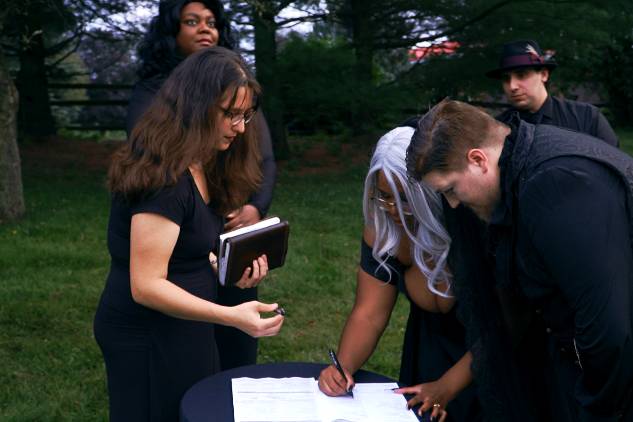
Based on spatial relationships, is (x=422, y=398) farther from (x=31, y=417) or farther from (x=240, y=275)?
(x=31, y=417)

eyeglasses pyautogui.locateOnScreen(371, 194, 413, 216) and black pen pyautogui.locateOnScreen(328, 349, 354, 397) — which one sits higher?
eyeglasses pyautogui.locateOnScreen(371, 194, 413, 216)

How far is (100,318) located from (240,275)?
16.3 inches

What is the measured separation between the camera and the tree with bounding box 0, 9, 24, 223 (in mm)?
7766

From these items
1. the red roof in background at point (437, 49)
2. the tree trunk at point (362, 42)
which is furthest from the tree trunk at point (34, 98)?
the red roof in background at point (437, 49)

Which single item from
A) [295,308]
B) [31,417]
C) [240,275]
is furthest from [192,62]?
[295,308]

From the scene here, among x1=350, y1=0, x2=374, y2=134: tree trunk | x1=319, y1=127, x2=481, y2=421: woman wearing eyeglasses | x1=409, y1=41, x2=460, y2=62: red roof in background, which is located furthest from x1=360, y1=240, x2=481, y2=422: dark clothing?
x1=409, y1=41, x2=460, y2=62: red roof in background

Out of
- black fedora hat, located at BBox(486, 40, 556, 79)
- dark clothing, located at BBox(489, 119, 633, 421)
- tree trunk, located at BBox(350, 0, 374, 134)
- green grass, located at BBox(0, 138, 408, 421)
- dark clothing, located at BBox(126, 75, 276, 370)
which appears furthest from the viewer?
tree trunk, located at BBox(350, 0, 374, 134)

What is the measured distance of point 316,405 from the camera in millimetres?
2240

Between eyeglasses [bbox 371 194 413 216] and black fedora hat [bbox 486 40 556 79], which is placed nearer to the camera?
eyeglasses [bbox 371 194 413 216]

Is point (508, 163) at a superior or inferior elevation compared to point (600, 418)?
superior

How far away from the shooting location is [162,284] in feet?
7.29

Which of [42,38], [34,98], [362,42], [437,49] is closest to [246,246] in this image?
[362,42]

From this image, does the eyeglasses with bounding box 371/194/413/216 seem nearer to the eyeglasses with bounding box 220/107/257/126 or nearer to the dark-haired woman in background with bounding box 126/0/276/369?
the eyeglasses with bounding box 220/107/257/126

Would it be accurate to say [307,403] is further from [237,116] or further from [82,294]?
[82,294]
